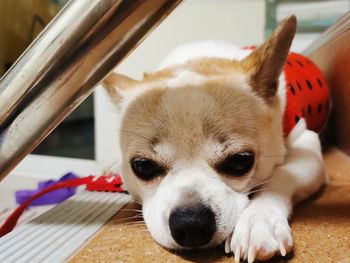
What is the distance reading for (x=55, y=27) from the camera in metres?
0.75

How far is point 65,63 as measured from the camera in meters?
0.76

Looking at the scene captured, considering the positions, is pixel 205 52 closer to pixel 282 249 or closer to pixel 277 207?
pixel 277 207

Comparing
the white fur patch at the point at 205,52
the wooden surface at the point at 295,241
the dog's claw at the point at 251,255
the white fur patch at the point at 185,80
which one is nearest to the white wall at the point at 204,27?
the white fur patch at the point at 205,52

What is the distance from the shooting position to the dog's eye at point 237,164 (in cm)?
104

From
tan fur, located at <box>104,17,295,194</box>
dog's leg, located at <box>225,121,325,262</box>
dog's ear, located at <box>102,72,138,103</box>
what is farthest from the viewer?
dog's ear, located at <box>102,72,138,103</box>

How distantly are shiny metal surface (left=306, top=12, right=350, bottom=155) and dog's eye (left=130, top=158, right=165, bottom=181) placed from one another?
1019 mm

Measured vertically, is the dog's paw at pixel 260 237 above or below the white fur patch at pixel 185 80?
below

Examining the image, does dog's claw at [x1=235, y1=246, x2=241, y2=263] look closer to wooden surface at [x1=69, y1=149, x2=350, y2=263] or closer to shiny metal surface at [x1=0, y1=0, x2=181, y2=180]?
wooden surface at [x1=69, y1=149, x2=350, y2=263]

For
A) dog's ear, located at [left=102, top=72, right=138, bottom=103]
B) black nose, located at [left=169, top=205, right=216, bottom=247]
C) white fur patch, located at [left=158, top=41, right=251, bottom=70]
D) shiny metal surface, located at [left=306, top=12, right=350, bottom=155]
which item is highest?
dog's ear, located at [left=102, top=72, right=138, bottom=103]

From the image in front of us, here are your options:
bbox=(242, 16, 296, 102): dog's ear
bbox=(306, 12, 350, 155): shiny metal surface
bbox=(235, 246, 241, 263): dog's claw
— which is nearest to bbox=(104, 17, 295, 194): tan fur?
bbox=(242, 16, 296, 102): dog's ear

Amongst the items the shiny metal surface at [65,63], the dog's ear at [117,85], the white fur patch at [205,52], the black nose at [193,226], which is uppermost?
the shiny metal surface at [65,63]

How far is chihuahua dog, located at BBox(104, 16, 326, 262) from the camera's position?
894 mm

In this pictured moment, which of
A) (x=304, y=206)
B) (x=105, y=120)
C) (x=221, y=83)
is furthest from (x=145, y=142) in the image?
(x=105, y=120)

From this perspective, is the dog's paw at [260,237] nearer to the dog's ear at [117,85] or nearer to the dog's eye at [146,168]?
the dog's eye at [146,168]
